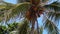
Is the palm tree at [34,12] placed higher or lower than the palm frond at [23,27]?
higher

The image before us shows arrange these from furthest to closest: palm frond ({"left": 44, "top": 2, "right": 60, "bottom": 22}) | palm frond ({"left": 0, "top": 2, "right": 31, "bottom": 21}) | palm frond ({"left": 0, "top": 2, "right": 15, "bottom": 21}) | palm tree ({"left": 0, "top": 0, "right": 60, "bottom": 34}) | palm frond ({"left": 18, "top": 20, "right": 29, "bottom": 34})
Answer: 1. palm frond ({"left": 44, "top": 2, "right": 60, "bottom": 22})
2. palm frond ({"left": 18, "top": 20, "right": 29, "bottom": 34})
3. palm frond ({"left": 0, "top": 2, "right": 15, "bottom": 21})
4. palm tree ({"left": 0, "top": 0, "right": 60, "bottom": 34})
5. palm frond ({"left": 0, "top": 2, "right": 31, "bottom": 21})

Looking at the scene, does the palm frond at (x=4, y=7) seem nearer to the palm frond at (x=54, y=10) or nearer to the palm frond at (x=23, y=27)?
the palm frond at (x=23, y=27)

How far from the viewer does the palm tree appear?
10469mm

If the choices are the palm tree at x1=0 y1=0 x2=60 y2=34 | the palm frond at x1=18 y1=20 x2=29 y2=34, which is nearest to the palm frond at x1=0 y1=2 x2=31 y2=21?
the palm tree at x1=0 y1=0 x2=60 y2=34

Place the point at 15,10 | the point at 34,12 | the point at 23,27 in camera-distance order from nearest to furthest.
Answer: the point at 15,10
the point at 34,12
the point at 23,27

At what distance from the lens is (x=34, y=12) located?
11.3m

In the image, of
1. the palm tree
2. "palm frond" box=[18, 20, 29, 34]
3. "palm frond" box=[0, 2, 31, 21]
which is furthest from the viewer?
"palm frond" box=[18, 20, 29, 34]

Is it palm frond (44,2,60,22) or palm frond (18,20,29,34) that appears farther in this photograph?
palm frond (44,2,60,22)

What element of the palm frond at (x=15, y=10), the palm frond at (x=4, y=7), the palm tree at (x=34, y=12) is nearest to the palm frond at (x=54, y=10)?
the palm tree at (x=34, y=12)

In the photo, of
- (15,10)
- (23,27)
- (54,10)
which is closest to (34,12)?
(23,27)

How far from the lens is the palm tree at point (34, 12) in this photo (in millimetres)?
10469

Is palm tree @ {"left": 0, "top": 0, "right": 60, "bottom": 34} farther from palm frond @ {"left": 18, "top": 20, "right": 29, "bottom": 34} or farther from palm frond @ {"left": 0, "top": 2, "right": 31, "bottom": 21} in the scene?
palm frond @ {"left": 18, "top": 20, "right": 29, "bottom": 34}

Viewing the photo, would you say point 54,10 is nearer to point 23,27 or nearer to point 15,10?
point 23,27

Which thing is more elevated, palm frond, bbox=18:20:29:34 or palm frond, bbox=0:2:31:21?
palm frond, bbox=0:2:31:21
